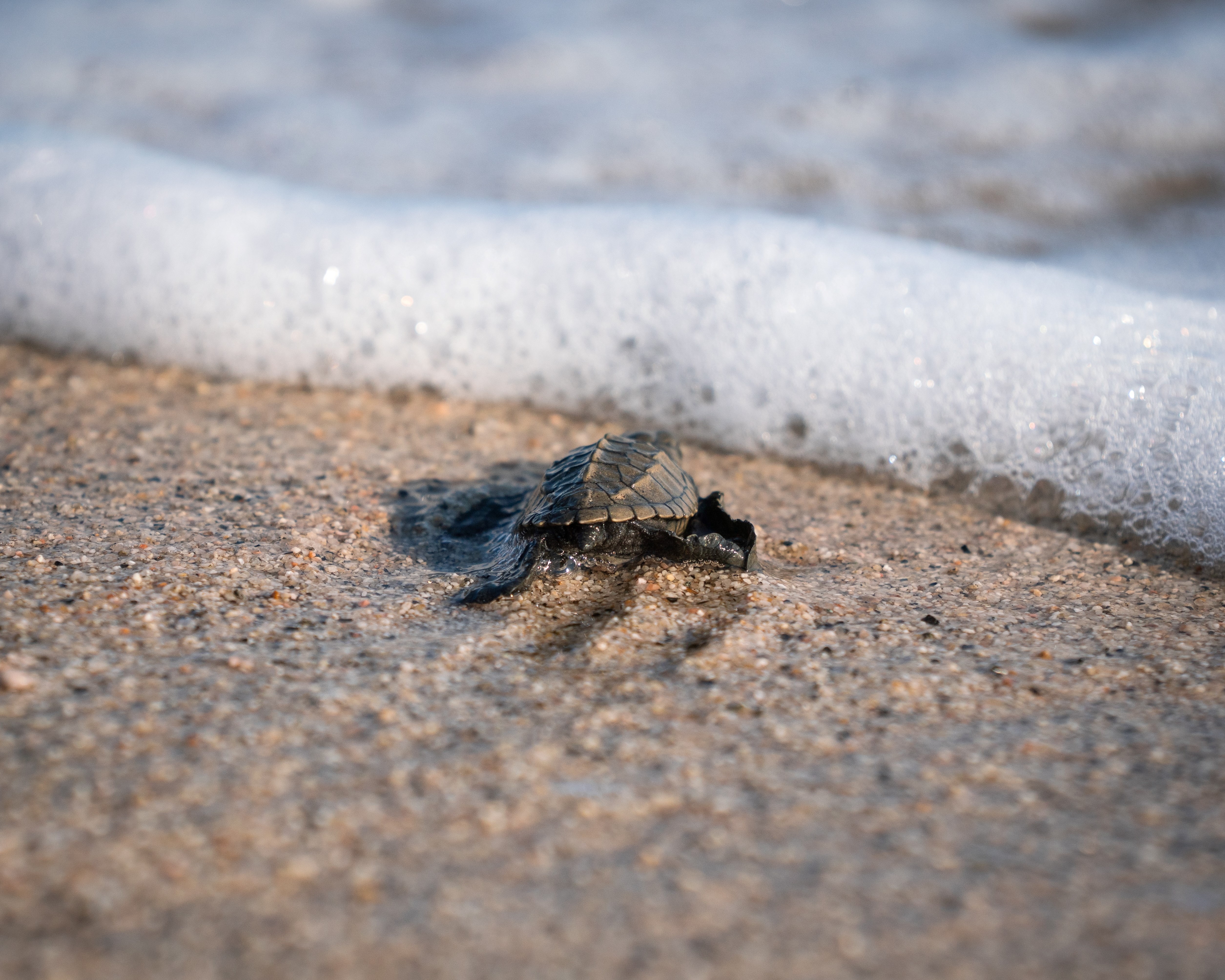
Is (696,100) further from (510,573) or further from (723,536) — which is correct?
(510,573)

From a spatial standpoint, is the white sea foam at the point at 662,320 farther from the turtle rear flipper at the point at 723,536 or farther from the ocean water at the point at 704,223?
the turtle rear flipper at the point at 723,536

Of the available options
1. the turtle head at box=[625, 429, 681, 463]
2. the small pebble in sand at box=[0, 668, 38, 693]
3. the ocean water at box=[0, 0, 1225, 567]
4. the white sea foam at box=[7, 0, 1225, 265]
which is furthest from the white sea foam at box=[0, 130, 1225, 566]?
the small pebble in sand at box=[0, 668, 38, 693]

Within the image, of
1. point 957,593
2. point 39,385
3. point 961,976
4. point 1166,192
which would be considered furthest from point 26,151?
point 1166,192

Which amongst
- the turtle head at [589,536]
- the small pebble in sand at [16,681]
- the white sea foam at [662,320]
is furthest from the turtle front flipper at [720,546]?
the small pebble in sand at [16,681]

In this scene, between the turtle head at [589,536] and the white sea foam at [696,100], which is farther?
the white sea foam at [696,100]

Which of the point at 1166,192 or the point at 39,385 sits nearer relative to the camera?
the point at 39,385

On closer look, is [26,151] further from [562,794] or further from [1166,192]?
[1166,192]

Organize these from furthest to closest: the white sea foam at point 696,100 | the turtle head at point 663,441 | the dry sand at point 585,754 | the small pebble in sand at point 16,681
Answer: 1. the white sea foam at point 696,100
2. the turtle head at point 663,441
3. the small pebble in sand at point 16,681
4. the dry sand at point 585,754

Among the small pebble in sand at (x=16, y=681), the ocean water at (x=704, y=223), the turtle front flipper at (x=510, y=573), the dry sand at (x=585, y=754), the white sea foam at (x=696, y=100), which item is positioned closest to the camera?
the dry sand at (x=585, y=754)
